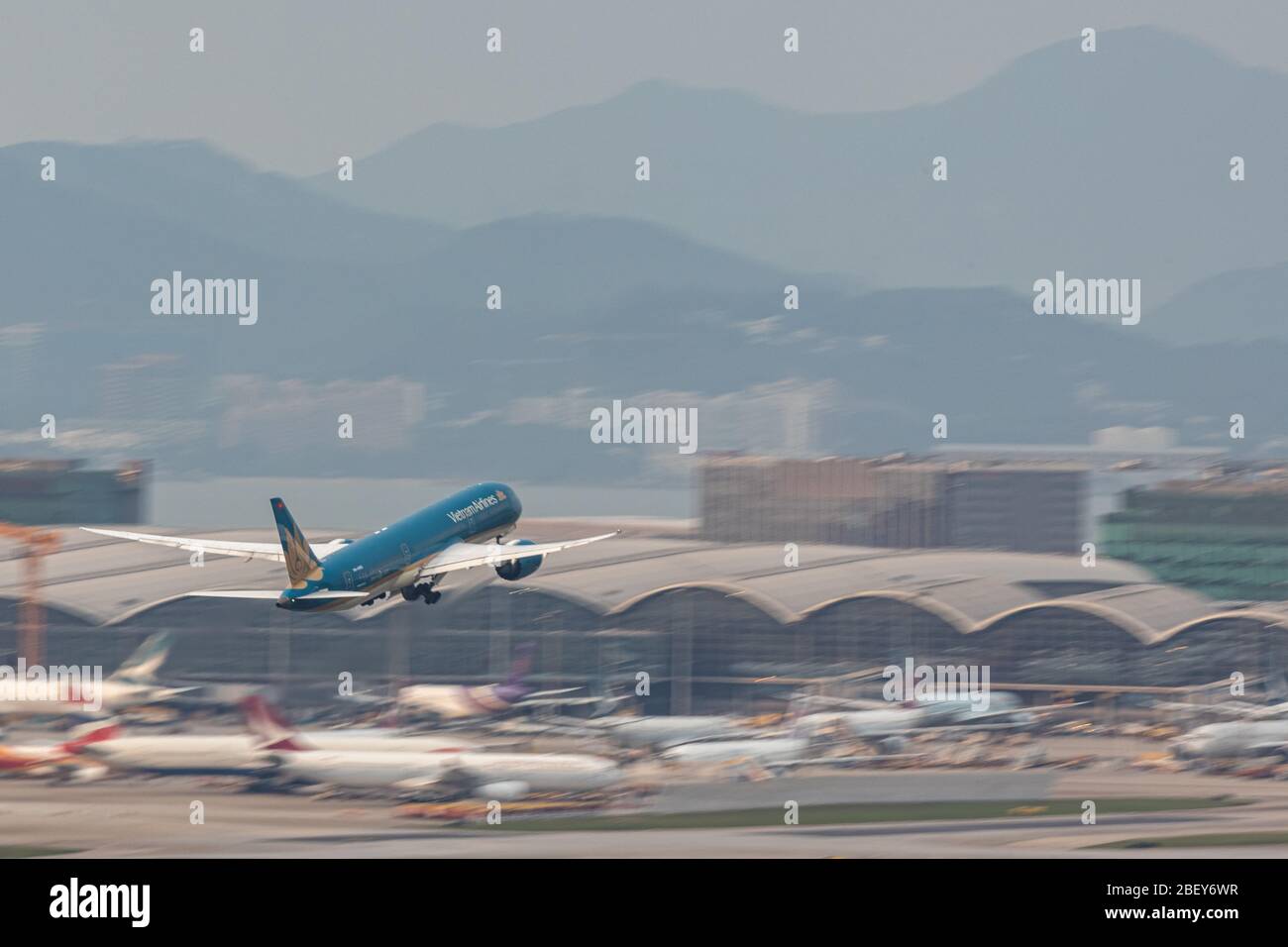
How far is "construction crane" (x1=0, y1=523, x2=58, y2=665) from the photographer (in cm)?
15588

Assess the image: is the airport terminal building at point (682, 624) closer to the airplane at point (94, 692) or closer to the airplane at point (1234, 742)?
the airplane at point (94, 692)

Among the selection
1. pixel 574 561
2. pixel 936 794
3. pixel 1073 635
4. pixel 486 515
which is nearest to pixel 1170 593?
pixel 1073 635

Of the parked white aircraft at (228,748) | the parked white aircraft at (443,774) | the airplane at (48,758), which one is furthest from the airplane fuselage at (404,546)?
the airplane at (48,758)

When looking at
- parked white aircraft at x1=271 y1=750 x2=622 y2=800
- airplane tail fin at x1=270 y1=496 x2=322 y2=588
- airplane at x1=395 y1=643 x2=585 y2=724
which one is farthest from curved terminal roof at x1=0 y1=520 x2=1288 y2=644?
airplane tail fin at x1=270 y1=496 x2=322 y2=588

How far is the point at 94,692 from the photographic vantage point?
427ft

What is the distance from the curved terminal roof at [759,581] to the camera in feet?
537

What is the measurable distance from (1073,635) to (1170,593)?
65.9 feet

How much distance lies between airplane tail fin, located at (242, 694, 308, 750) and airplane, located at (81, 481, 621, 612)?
11.2 m

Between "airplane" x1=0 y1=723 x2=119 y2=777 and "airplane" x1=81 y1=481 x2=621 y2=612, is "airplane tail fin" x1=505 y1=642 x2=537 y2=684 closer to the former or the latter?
"airplane" x1=81 y1=481 x2=621 y2=612

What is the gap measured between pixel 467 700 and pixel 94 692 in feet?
89.2

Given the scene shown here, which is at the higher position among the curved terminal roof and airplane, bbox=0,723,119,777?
the curved terminal roof

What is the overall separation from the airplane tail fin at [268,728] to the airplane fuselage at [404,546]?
50.4ft

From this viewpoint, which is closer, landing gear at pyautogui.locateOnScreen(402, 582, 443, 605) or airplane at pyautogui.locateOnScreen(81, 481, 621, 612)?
airplane at pyautogui.locateOnScreen(81, 481, 621, 612)
